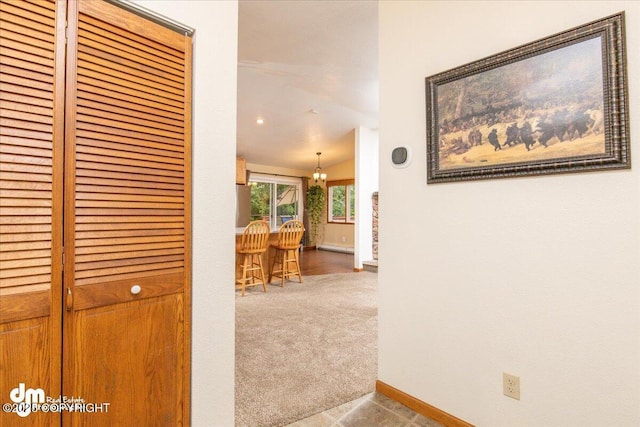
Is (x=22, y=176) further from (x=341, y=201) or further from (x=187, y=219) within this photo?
(x=341, y=201)

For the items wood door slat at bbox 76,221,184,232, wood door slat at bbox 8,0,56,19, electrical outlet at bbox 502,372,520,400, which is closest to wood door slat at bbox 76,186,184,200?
wood door slat at bbox 76,221,184,232

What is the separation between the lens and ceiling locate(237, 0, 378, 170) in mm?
2805

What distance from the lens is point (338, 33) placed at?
3.07 meters

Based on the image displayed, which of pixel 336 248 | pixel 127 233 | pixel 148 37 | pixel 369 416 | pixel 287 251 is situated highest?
pixel 148 37

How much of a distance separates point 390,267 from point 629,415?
1.17 m

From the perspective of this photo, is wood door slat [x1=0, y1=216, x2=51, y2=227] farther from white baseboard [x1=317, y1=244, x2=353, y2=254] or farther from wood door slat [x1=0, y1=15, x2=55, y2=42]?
white baseboard [x1=317, y1=244, x2=353, y2=254]

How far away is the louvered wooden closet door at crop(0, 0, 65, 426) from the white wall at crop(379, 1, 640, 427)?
1.65m

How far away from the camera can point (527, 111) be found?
1413mm

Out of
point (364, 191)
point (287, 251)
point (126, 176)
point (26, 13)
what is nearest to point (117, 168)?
point (126, 176)

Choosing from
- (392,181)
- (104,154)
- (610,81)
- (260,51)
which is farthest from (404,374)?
(260,51)

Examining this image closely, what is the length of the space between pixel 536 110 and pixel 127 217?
1754mm

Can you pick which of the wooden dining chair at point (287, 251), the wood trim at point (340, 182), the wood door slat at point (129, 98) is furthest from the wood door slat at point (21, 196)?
the wood trim at point (340, 182)

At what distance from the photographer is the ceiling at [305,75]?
280 cm

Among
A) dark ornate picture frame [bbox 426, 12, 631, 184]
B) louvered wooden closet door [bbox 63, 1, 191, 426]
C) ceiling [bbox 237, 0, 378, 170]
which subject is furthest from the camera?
ceiling [bbox 237, 0, 378, 170]
